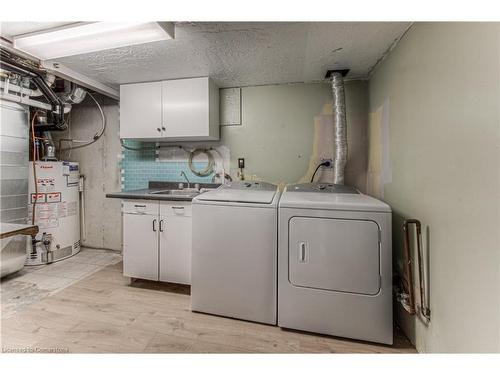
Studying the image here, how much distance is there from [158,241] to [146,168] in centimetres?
115

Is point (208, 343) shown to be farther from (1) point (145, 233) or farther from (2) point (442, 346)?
(2) point (442, 346)

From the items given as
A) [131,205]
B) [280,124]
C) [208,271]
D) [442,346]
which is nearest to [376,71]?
[280,124]

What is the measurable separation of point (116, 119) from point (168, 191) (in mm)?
1406

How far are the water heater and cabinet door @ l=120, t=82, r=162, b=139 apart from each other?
1.16 meters

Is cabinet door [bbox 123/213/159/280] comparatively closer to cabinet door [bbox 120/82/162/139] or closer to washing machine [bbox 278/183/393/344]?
cabinet door [bbox 120/82/162/139]

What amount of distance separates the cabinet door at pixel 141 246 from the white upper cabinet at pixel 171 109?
93 cm

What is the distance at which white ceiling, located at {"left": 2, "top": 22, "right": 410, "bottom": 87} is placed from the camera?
1.50 meters

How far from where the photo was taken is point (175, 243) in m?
2.06

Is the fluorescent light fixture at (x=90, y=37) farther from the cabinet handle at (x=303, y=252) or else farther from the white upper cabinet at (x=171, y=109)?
the cabinet handle at (x=303, y=252)

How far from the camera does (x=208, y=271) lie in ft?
5.62

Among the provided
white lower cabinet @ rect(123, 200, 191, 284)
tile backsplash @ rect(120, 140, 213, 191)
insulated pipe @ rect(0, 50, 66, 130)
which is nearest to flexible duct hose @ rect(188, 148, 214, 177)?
tile backsplash @ rect(120, 140, 213, 191)

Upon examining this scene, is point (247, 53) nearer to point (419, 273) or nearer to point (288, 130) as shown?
point (288, 130)

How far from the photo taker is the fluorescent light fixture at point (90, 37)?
4.69 feet

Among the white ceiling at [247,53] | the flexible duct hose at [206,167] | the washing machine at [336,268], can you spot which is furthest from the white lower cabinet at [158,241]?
the white ceiling at [247,53]
